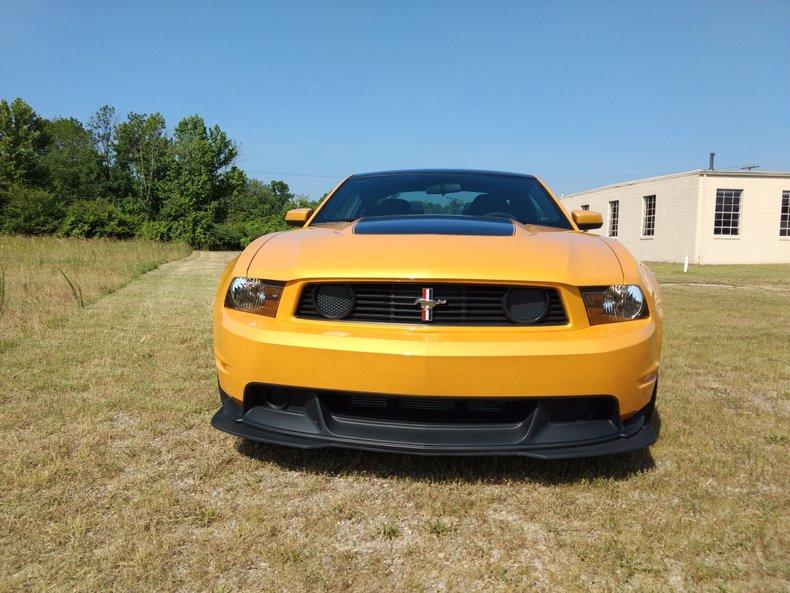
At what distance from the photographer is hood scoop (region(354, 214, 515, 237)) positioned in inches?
101

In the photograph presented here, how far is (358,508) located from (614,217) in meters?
30.2

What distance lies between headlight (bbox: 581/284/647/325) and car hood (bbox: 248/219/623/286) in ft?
0.14

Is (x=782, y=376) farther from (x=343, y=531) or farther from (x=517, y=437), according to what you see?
(x=343, y=531)

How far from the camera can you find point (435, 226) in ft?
8.95

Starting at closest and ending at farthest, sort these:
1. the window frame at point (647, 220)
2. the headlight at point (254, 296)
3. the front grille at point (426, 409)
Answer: the front grille at point (426, 409) → the headlight at point (254, 296) → the window frame at point (647, 220)

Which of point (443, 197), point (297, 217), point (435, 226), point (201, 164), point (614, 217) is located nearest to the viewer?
point (435, 226)

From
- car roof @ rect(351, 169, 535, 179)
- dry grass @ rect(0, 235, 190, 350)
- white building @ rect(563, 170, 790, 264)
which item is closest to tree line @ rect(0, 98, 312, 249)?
dry grass @ rect(0, 235, 190, 350)

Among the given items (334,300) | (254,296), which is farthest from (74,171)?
(334,300)

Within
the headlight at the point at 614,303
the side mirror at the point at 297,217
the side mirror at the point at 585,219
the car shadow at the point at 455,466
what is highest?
the side mirror at the point at 297,217

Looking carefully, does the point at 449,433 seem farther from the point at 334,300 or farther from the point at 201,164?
the point at 201,164

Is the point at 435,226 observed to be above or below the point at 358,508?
above

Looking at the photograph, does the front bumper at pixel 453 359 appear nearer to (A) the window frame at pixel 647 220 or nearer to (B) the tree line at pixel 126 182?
Result: (A) the window frame at pixel 647 220

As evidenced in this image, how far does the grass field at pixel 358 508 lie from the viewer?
1687mm

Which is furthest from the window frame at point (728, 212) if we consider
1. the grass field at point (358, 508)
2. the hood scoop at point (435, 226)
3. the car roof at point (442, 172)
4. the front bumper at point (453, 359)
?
the front bumper at point (453, 359)
